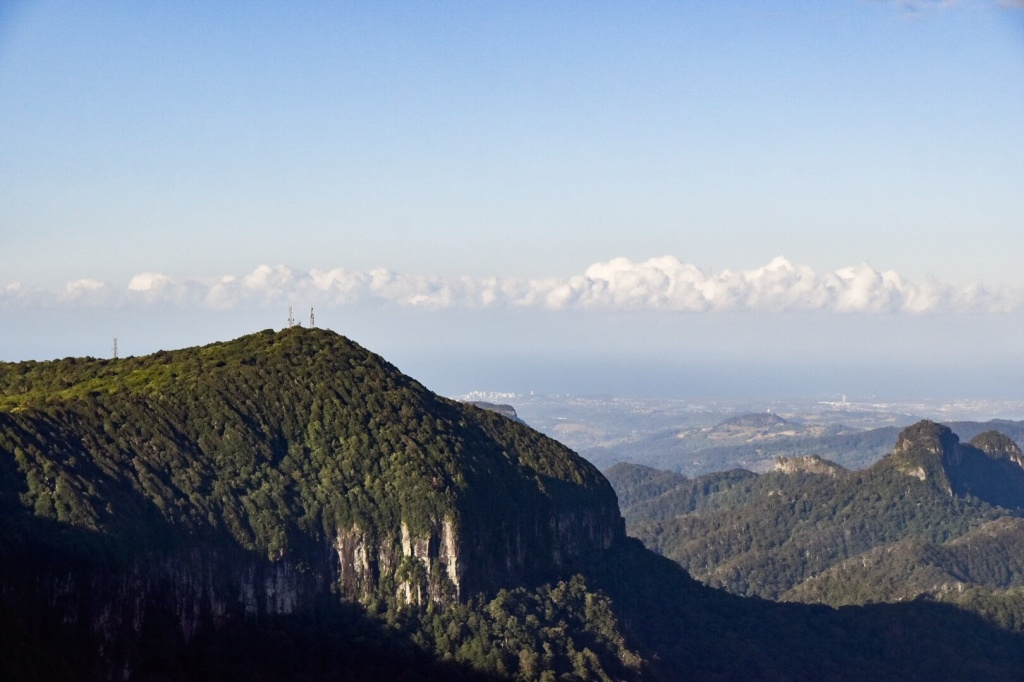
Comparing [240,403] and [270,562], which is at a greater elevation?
[240,403]

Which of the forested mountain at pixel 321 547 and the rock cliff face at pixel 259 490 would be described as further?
the rock cliff face at pixel 259 490

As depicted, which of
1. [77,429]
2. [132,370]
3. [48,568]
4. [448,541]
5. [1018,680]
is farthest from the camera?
[1018,680]

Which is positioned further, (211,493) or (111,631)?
(211,493)

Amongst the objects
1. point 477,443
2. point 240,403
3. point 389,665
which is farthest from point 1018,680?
point 240,403

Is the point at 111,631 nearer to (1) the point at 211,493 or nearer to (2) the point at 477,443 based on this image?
(1) the point at 211,493

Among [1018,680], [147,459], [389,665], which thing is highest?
[147,459]
